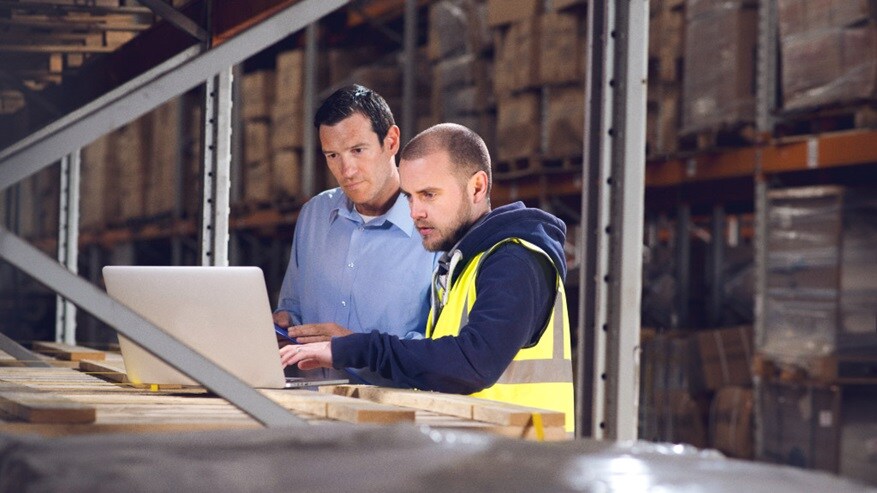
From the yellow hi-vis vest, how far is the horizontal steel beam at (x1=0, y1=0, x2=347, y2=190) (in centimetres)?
88

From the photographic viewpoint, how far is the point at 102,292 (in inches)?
79.8

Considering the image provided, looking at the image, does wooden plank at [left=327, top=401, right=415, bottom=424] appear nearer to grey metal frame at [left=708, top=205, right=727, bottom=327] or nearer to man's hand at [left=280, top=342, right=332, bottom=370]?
man's hand at [left=280, top=342, right=332, bottom=370]

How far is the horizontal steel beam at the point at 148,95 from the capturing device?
207cm

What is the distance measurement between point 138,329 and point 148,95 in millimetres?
428

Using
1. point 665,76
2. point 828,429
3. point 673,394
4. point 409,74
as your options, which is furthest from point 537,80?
point 828,429

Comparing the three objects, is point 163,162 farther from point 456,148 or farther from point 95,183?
point 456,148

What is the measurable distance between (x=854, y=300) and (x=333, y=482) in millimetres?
5482

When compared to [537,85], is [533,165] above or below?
below

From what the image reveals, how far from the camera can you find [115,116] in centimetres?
218

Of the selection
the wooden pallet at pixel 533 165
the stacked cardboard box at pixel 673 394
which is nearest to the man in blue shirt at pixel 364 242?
the wooden pallet at pixel 533 165

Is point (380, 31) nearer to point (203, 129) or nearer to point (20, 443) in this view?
point (203, 129)

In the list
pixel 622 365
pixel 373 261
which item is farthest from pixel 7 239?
pixel 373 261

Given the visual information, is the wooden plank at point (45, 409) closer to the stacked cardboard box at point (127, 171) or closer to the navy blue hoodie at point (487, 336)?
the navy blue hoodie at point (487, 336)

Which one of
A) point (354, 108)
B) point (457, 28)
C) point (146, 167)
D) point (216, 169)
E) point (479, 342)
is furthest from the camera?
point (146, 167)
